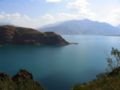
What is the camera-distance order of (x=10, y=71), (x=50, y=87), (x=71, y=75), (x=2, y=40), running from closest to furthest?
(x=50, y=87) < (x=71, y=75) < (x=10, y=71) < (x=2, y=40)

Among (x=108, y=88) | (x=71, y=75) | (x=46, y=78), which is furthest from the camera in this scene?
(x=71, y=75)

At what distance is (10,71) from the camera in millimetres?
81438

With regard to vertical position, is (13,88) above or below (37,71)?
above

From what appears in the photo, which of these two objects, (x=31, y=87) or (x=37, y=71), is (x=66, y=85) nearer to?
(x=37, y=71)

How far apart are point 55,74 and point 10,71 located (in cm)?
1722

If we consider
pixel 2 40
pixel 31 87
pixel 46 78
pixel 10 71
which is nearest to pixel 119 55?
pixel 46 78

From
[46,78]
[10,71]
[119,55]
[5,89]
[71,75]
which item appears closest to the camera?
[5,89]

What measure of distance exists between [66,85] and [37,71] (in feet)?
75.0

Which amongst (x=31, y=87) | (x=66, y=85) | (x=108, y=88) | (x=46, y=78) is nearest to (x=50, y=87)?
(x=66, y=85)

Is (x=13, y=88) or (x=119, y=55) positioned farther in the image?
(x=119, y=55)

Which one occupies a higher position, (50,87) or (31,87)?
(31,87)

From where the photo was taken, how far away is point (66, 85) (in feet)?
200

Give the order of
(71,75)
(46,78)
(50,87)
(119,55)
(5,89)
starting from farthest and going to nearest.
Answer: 1. (71,75)
2. (46,78)
3. (50,87)
4. (119,55)
5. (5,89)

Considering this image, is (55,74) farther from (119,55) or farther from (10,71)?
(119,55)
